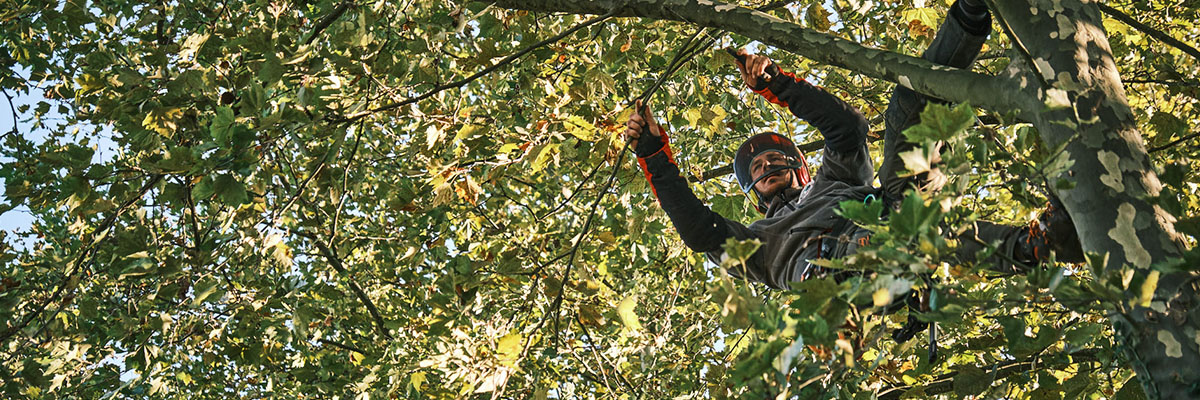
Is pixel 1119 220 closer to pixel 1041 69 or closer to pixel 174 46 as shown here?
pixel 1041 69

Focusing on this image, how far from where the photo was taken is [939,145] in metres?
2.58

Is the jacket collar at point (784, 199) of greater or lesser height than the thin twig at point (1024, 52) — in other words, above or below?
above

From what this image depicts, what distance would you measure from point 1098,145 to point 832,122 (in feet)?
5.60

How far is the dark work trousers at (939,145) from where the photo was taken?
7.82 ft

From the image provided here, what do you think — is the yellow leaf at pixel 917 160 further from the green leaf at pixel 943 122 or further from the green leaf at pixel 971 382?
the green leaf at pixel 971 382

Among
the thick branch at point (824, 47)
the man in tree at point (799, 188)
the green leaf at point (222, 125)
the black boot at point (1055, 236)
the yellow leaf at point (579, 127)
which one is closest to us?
the thick branch at point (824, 47)

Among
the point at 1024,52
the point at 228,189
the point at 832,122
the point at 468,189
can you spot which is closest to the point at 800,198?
the point at 832,122

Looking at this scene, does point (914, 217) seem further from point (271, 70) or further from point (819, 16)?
point (819, 16)

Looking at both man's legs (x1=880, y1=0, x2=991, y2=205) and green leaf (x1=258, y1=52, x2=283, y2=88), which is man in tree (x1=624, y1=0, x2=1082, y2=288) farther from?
green leaf (x1=258, y1=52, x2=283, y2=88)

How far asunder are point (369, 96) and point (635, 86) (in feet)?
9.45

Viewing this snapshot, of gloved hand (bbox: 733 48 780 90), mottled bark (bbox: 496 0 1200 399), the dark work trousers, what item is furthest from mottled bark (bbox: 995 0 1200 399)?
gloved hand (bbox: 733 48 780 90)

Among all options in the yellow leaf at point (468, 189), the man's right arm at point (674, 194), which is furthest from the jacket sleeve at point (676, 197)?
the yellow leaf at point (468, 189)

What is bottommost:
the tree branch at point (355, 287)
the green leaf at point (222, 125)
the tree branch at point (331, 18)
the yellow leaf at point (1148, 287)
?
the yellow leaf at point (1148, 287)

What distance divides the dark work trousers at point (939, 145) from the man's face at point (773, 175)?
3.58 feet
